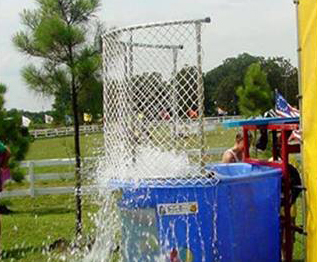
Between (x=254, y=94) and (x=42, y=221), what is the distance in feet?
48.3

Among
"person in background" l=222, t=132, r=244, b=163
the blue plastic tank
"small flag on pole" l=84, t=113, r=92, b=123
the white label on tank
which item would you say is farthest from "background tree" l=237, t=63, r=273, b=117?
the white label on tank

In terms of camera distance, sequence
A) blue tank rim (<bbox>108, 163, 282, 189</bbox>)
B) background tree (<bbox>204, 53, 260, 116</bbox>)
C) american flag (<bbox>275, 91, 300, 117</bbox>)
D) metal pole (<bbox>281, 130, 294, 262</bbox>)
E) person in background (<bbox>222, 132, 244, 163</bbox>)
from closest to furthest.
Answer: blue tank rim (<bbox>108, 163, 282, 189</bbox>), metal pole (<bbox>281, 130, 294, 262</bbox>), american flag (<bbox>275, 91, 300, 117</bbox>), person in background (<bbox>222, 132, 244, 163</bbox>), background tree (<bbox>204, 53, 260, 116</bbox>)

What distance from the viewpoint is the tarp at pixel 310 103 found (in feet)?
17.2

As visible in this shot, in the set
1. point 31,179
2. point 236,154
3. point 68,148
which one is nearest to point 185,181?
point 236,154

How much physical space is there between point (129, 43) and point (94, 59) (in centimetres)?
381

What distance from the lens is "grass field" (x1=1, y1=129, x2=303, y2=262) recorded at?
8484 millimetres

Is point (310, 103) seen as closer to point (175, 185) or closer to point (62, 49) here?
point (175, 185)

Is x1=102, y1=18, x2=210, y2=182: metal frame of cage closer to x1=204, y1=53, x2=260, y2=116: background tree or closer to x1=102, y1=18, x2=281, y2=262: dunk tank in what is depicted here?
x1=102, y1=18, x2=281, y2=262: dunk tank

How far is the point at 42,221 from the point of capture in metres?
11.5

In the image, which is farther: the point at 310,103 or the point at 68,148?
the point at 68,148

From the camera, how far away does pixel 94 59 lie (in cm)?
1004

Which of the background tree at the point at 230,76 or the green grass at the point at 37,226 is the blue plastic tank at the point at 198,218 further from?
the background tree at the point at 230,76

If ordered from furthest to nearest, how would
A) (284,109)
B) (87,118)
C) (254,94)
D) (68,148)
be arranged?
1. (254,94)
2. (68,148)
3. (87,118)
4. (284,109)

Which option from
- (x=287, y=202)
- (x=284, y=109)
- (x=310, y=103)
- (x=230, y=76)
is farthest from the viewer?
(x=230, y=76)
